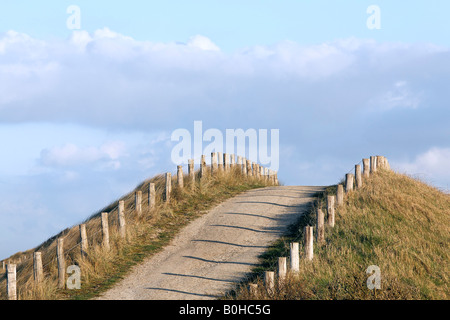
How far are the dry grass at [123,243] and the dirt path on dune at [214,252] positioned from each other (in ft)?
1.83

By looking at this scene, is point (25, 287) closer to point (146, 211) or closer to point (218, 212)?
point (146, 211)

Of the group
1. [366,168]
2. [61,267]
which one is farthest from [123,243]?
[366,168]

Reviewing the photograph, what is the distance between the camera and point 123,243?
19078 mm

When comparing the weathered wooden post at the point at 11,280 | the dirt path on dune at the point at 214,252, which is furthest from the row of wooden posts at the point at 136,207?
the dirt path on dune at the point at 214,252

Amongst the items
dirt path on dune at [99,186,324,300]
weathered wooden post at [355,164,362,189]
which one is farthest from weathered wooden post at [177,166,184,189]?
weathered wooden post at [355,164,362,189]

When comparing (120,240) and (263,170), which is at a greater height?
(263,170)

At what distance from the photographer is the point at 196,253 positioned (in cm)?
1830

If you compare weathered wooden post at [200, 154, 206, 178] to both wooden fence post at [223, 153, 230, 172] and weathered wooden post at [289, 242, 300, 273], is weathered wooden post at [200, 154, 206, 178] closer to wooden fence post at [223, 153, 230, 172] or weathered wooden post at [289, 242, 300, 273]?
wooden fence post at [223, 153, 230, 172]

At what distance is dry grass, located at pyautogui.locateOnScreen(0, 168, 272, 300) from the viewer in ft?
53.1
